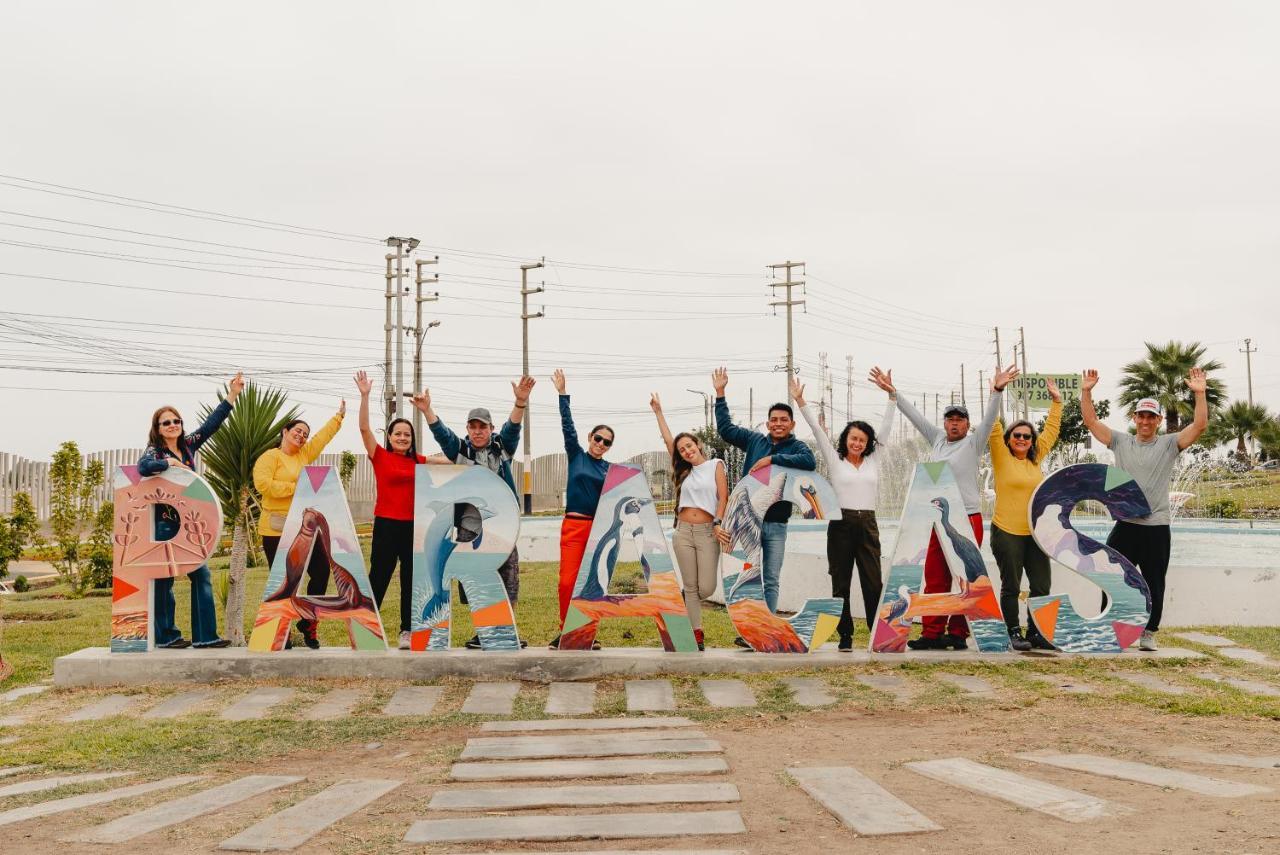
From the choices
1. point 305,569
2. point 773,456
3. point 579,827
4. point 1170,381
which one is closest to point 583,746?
point 579,827

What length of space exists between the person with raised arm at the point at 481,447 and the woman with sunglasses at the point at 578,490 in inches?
15.0

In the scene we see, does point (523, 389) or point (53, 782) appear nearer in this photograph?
point (53, 782)

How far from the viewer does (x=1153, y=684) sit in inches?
305

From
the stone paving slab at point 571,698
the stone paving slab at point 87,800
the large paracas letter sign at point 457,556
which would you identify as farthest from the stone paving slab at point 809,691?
the stone paving slab at point 87,800

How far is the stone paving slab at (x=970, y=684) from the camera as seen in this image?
24.9ft

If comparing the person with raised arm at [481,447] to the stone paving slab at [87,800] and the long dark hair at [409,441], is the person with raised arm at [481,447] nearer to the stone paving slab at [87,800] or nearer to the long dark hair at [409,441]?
the long dark hair at [409,441]

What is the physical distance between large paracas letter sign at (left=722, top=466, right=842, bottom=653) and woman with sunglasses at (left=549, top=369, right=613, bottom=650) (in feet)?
3.63

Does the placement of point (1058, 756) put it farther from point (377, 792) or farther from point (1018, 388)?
point (1018, 388)

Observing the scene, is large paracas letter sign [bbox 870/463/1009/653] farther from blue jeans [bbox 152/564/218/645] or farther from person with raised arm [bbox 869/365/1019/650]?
blue jeans [bbox 152/564/218/645]

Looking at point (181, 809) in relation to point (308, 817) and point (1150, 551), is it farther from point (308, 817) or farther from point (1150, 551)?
point (1150, 551)

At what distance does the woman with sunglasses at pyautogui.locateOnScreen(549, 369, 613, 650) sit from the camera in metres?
8.89

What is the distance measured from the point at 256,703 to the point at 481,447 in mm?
2657

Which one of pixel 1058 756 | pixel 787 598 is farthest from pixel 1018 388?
pixel 1058 756

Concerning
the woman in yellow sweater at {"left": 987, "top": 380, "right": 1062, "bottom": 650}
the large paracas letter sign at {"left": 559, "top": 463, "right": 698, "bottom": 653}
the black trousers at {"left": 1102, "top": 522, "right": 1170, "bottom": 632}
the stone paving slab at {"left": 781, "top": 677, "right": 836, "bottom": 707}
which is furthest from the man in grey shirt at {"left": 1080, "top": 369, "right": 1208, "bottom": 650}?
the large paracas letter sign at {"left": 559, "top": 463, "right": 698, "bottom": 653}
